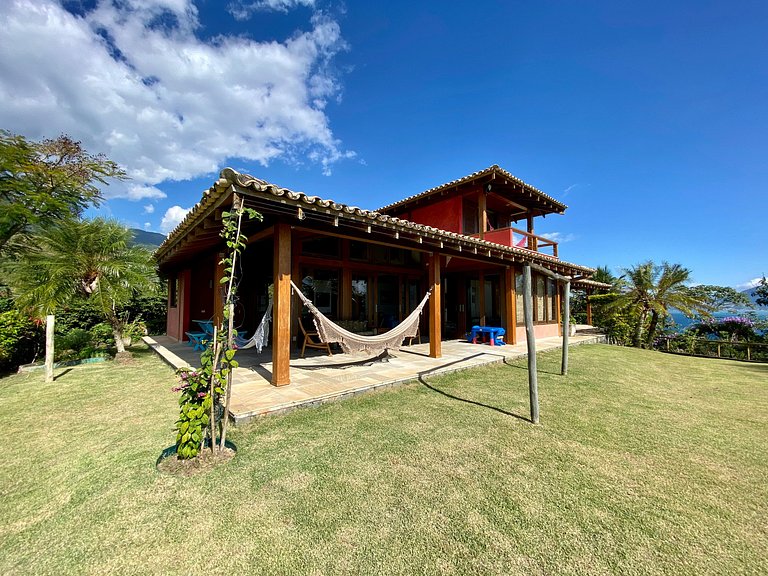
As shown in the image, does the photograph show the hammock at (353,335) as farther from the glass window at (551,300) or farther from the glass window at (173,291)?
the glass window at (173,291)

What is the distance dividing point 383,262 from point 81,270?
265 inches

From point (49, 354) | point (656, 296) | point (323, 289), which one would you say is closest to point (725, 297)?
point (656, 296)

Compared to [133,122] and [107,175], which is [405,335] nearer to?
[107,175]

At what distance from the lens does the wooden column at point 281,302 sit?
12.9ft

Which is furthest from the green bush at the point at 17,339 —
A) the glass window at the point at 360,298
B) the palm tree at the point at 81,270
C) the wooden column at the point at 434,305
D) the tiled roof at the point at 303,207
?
the wooden column at the point at 434,305

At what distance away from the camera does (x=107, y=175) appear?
1393 cm

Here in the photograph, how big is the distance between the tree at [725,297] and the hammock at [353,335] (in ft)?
48.1

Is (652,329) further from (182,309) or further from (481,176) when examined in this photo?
(182,309)

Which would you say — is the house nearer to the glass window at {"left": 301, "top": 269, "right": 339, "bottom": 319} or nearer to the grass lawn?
the glass window at {"left": 301, "top": 269, "right": 339, "bottom": 319}

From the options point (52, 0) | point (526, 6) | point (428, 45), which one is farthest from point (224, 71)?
point (526, 6)

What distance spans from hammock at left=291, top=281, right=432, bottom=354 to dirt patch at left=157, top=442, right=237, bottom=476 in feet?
6.66

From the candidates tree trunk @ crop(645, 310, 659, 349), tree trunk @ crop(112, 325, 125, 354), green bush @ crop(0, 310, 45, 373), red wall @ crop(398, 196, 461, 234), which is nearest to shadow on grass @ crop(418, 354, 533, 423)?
red wall @ crop(398, 196, 461, 234)

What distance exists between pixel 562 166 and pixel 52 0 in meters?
15.1

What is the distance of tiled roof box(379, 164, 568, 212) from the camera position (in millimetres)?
8259
